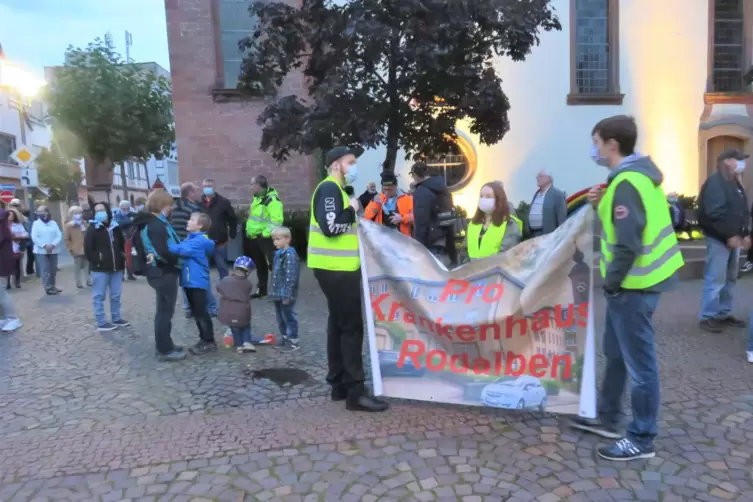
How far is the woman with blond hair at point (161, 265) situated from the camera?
5.43m

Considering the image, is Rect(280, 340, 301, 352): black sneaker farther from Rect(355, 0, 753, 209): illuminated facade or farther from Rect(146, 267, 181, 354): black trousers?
Rect(355, 0, 753, 209): illuminated facade

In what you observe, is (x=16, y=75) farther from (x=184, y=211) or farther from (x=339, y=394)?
(x=339, y=394)

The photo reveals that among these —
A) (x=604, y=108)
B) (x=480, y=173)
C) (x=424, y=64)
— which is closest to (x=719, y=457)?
(x=424, y=64)

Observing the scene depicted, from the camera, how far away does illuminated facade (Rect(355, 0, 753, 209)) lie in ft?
43.5

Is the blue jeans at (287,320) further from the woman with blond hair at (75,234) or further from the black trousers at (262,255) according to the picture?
the woman with blond hair at (75,234)

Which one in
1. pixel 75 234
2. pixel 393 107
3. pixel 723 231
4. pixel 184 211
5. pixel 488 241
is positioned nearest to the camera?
pixel 488 241

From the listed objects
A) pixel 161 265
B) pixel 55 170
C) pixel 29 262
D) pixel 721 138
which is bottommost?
pixel 29 262

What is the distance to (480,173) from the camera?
13.3 metres

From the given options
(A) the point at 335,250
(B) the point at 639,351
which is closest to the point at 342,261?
(A) the point at 335,250

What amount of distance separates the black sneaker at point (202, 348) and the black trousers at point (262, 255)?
2389 millimetres

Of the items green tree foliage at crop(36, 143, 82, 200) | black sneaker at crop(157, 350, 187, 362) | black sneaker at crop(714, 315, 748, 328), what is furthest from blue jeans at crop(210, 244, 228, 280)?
green tree foliage at crop(36, 143, 82, 200)

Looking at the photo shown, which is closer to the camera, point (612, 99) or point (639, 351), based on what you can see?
point (639, 351)

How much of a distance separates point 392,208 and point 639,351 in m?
4.76

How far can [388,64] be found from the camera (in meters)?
7.72
